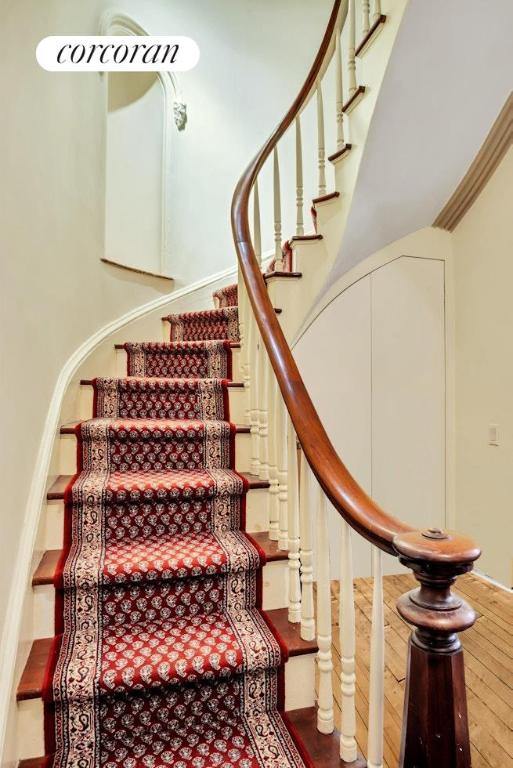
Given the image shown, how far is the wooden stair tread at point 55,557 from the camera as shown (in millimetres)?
1317

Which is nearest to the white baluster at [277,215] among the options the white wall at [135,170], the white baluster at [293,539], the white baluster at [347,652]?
the white wall at [135,170]

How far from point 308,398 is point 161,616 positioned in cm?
81

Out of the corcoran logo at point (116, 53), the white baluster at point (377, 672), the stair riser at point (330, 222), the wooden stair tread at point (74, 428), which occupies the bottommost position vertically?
the white baluster at point (377, 672)

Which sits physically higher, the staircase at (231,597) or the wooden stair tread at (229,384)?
the wooden stair tread at (229,384)

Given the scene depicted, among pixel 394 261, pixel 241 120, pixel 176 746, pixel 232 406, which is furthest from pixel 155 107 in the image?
pixel 176 746

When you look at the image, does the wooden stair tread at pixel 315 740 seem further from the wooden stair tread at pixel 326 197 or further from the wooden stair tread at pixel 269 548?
the wooden stair tread at pixel 326 197

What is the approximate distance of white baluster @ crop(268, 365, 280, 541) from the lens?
Answer: 5.12ft

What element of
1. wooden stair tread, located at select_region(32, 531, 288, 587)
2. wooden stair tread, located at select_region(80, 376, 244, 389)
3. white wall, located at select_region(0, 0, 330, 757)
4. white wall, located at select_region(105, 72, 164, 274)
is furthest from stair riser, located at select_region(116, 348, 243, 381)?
wooden stair tread, located at select_region(32, 531, 288, 587)

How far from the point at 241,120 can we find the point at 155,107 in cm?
75

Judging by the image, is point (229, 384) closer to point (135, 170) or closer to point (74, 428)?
point (74, 428)

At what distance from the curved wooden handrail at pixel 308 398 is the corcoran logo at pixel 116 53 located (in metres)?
0.93

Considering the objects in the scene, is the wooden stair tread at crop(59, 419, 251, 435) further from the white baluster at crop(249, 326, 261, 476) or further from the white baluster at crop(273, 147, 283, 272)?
the white baluster at crop(273, 147, 283, 272)

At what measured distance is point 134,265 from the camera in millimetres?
3227

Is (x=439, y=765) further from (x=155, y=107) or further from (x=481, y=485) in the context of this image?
(x=155, y=107)
